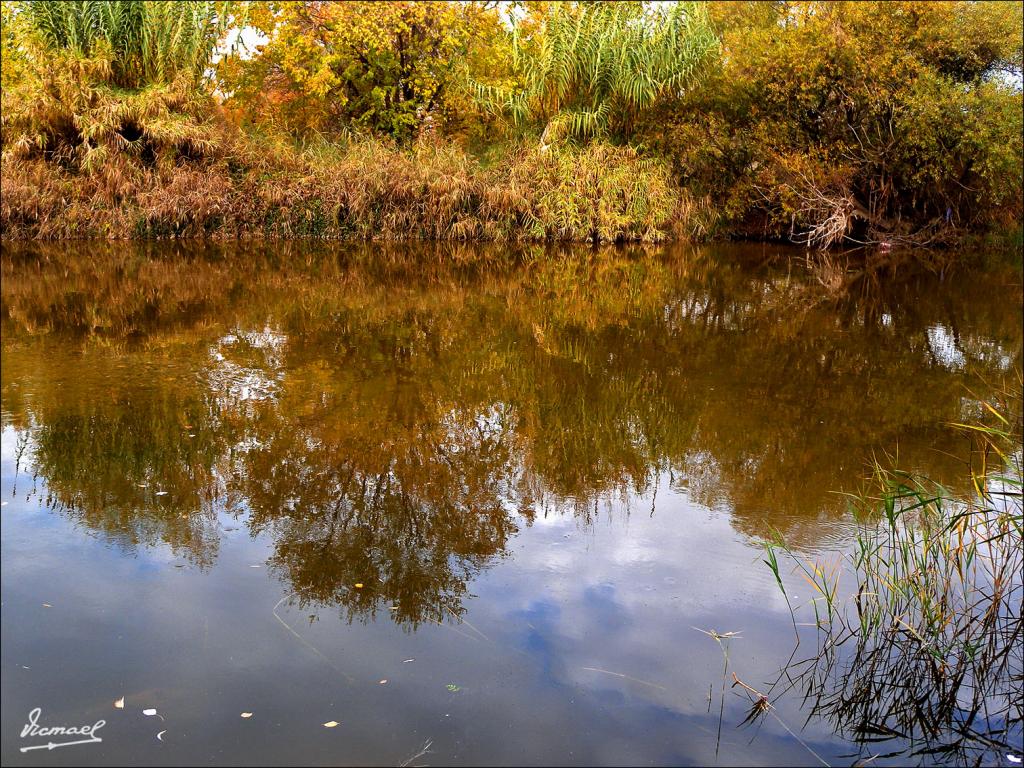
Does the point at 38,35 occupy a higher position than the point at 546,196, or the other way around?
the point at 38,35

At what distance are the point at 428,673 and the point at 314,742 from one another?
0.53 meters

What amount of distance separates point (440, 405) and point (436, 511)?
6.85 ft

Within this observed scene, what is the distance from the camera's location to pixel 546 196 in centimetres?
1862

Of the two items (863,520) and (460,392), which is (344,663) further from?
(460,392)

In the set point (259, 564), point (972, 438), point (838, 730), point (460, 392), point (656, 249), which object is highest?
point (656, 249)

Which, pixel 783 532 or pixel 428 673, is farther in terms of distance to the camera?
pixel 783 532

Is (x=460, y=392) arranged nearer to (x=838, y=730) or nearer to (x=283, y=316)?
(x=283, y=316)

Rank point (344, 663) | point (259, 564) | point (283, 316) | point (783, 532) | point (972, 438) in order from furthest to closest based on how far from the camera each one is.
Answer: point (283, 316) < point (972, 438) < point (783, 532) < point (259, 564) < point (344, 663)

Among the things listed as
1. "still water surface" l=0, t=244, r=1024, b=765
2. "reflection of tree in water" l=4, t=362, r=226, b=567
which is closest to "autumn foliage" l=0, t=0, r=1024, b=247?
"still water surface" l=0, t=244, r=1024, b=765

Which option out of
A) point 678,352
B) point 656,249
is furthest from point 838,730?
point 656,249

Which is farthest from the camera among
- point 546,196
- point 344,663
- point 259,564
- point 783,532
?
point 546,196
